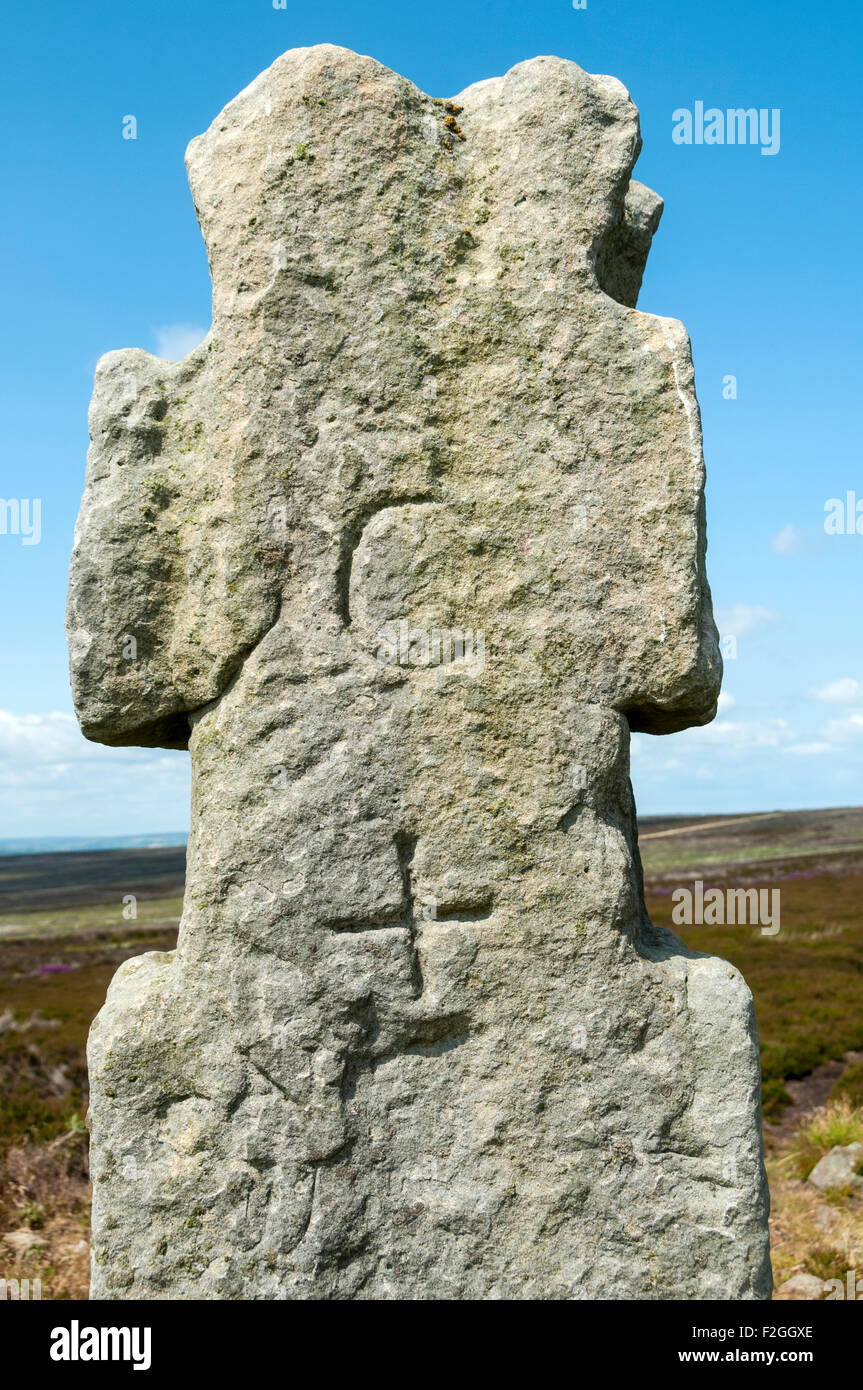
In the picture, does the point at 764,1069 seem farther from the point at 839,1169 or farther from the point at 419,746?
the point at 419,746

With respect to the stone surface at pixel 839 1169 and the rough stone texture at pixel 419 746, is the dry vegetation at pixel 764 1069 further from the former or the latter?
the rough stone texture at pixel 419 746

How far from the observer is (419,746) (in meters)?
3.49

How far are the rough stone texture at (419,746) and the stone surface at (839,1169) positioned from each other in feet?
18.9

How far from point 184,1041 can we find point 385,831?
3.27 feet

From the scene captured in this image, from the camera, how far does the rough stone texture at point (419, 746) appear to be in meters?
3.43

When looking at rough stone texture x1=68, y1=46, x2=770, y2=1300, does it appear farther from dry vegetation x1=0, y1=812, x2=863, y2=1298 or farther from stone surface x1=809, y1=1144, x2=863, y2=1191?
stone surface x1=809, y1=1144, x2=863, y2=1191

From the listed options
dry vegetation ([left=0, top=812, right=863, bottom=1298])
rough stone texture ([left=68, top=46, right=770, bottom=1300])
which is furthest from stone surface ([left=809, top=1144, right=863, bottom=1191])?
rough stone texture ([left=68, top=46, right=770, bottom=1300])

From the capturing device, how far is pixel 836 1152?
876 cm

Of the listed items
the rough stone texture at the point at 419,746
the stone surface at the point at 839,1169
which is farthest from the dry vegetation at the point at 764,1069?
the rough stone texture at the point at 419,746

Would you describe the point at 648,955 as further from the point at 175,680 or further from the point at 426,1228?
the point at 175,680

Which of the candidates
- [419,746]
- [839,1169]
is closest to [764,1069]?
[839,1169]

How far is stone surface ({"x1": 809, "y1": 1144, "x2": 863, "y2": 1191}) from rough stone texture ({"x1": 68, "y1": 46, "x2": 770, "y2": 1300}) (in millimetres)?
5746

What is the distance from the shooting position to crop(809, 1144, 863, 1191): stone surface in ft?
27.3
